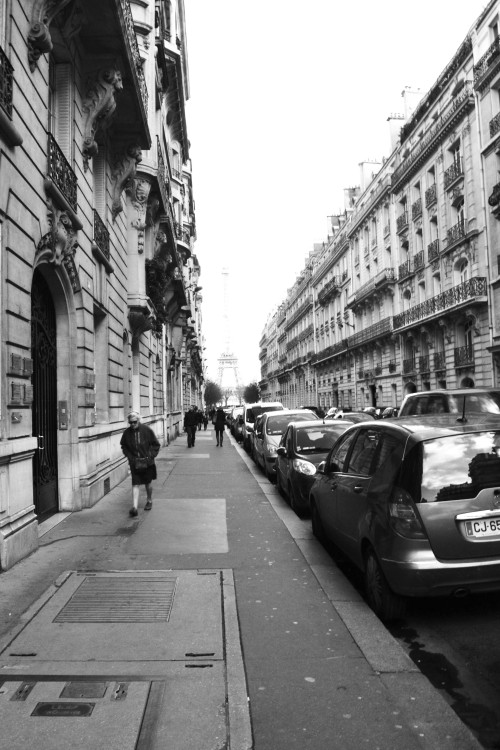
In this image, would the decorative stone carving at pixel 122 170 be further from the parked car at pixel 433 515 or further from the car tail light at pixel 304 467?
the parked car at pixel 433 515

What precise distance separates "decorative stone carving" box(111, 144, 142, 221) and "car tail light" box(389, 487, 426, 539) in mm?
10839

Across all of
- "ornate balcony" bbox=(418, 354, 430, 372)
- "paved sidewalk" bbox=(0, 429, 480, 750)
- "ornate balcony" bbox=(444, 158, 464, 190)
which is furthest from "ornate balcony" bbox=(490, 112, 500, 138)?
"paved sidewalk" bbox=(0, 429, 480, 750)

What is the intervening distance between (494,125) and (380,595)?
28.0 metres

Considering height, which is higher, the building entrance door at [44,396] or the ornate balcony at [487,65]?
the ornate balcony at [487,65]

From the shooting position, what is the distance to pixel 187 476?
14.1 meters

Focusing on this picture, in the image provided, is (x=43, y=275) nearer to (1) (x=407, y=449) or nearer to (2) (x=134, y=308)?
(1) (x=407, y=449)

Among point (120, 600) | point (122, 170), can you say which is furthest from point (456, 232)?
point (120, 600)

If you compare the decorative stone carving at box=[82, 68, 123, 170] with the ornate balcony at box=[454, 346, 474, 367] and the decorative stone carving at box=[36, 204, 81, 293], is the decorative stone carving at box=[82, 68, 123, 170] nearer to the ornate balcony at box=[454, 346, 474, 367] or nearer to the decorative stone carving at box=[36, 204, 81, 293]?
the decorative stone carving at box=[36, 204, 81, 293]

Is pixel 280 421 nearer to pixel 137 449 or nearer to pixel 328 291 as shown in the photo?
pixel 137 449

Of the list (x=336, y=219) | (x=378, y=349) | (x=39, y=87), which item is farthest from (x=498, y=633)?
(x=336, y=219)

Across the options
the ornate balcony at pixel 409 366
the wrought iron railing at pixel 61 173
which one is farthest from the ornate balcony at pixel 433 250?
the wrought iron railing at pixel 61 173

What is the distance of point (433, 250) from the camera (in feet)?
113

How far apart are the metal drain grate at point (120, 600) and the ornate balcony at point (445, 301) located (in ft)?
86.6

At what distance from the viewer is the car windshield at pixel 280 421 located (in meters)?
14.7
